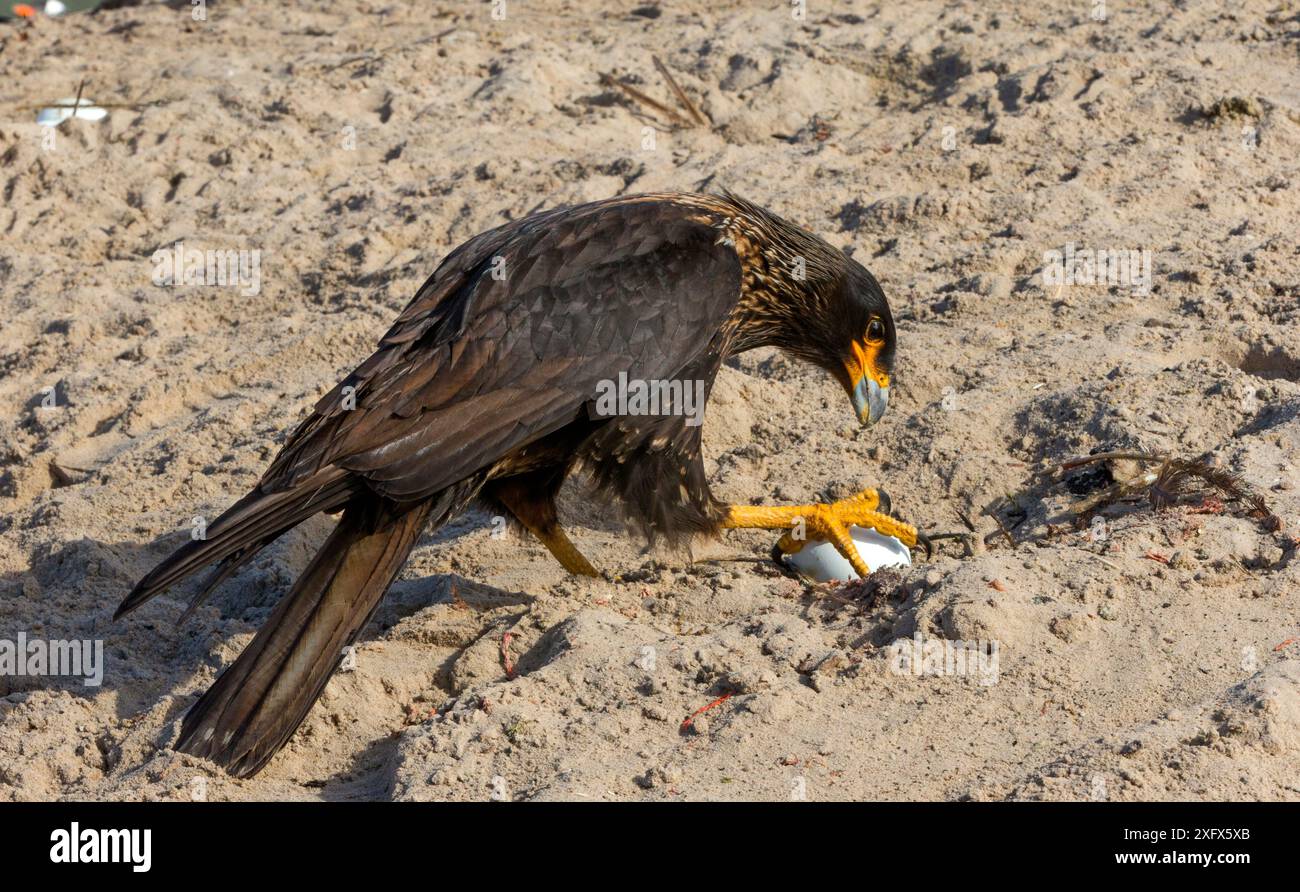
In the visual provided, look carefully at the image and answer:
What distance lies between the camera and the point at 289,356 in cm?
741

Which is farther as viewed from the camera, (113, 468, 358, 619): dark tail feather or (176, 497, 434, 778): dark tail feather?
(176, 497, 434, 778): dark tail feather

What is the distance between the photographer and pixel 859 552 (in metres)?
5.40

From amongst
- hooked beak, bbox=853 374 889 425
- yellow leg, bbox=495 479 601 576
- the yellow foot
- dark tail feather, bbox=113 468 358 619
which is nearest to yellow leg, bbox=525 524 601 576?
yellow leg, bbox=495 479 601 576

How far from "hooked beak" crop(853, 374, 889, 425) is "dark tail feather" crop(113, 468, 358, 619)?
2101 millimetres

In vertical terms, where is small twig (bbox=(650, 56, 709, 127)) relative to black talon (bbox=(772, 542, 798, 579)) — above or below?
above

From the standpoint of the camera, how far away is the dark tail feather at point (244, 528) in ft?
14.3

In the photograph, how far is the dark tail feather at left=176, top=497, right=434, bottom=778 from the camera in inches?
176

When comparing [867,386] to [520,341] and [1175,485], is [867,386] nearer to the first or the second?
[1175,485]

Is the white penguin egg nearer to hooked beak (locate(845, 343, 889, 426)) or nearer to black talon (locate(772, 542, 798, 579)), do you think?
black talon (locate(772, 542, 798, 579))

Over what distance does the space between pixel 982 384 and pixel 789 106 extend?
314cm

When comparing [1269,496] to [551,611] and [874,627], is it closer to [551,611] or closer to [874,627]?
[874,627]

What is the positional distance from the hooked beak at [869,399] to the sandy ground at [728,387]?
279 mm

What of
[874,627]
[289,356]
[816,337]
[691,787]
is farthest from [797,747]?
[289,356]

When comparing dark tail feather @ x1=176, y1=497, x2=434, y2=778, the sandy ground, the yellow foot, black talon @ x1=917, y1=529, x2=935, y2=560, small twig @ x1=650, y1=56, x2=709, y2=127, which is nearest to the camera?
the sandy ground
